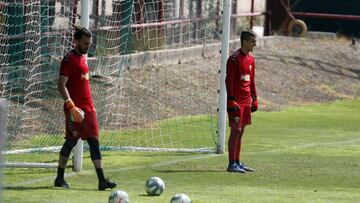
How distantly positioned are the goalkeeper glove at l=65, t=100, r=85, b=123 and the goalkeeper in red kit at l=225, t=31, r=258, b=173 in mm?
2835

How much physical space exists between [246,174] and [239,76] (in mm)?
1259

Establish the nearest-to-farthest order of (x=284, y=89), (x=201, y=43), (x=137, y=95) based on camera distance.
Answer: (x=137, y=95) < (x=201, y=43) < (x=284, y=89)

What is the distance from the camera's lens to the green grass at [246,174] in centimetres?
1152

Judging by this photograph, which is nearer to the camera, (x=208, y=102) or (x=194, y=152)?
(x=194, y=152)

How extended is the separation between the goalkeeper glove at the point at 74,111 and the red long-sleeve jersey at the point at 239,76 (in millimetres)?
2833

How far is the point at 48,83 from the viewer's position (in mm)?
17703

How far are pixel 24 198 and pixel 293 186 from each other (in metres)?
3.33

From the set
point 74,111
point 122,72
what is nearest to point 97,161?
point 74,111

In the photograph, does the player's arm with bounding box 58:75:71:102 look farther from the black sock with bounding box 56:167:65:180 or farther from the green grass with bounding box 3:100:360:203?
the green grass with bounding box 3:100:360:203

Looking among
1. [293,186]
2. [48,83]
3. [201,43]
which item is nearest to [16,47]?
[48,83]

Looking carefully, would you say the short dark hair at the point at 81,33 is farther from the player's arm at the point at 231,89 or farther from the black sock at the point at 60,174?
the player's arm at the point at 231,89

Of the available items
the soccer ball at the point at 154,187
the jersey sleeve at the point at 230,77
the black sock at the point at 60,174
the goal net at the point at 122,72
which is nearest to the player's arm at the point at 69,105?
the black sock at the point at 60,174

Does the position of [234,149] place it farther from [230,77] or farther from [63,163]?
[63,163]

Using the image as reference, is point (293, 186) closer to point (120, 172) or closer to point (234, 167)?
point (234, 167)
